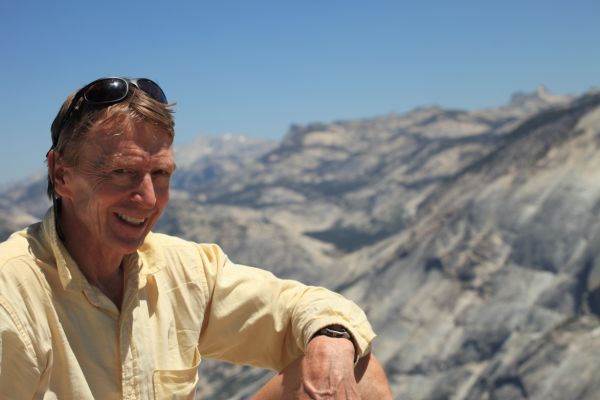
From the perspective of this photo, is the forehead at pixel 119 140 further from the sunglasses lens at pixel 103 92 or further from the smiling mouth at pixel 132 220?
the smiling mouth at pixel 132 220

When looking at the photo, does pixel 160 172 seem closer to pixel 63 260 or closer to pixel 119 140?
pixel 119 140

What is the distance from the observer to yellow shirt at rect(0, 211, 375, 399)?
3236mm

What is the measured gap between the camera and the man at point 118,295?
3.30 metres

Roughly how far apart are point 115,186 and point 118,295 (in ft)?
2.00

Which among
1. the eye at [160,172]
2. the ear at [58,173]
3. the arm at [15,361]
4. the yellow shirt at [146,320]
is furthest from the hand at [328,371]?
the ear at [58,173]

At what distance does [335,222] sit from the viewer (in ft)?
476

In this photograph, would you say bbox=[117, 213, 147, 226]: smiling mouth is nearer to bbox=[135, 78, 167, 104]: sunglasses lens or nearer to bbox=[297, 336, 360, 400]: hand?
bbox=[135, 78, 167, 104]: sunglasses lens

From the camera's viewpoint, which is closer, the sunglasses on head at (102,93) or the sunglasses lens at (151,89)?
the sunglasses on head at (102,93)

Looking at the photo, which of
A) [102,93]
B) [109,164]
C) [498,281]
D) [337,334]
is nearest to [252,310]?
[337,334]

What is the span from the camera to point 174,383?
3.78 meters

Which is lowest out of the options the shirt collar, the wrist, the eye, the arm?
the wrist

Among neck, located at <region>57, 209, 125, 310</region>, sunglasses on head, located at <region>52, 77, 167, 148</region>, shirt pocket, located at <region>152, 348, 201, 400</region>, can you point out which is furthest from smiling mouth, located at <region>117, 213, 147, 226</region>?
shirt pocket, located at <region>152, 348, 201, 400</region>

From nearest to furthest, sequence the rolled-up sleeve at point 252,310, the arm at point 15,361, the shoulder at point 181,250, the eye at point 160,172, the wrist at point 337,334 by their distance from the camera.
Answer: the arm at point 15,361 < the eye at point 160,172 < the wrist at point 337,334 < the shoulder at point 181,250 < the rolled-up sleeve at point 252,310

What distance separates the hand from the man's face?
40.4 inches
